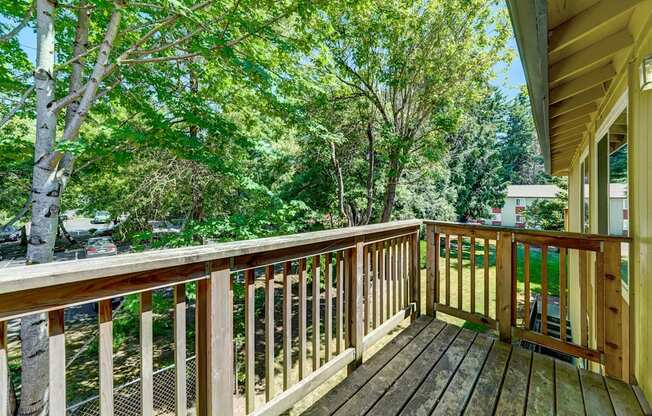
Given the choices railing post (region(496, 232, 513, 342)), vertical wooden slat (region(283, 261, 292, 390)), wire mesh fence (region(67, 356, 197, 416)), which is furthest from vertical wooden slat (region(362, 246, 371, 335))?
wire mesh fence (region(67, 356, 197, 416))

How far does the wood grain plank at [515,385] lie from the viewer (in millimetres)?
1929

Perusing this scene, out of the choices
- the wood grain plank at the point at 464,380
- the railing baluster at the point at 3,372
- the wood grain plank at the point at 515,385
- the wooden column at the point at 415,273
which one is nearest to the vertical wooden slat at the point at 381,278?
the wooden column at the point at 415,273

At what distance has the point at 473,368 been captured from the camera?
2379mm

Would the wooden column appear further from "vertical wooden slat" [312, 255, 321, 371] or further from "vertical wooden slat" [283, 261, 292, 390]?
"vertical wooden slat" [283, 261, 292, 390]

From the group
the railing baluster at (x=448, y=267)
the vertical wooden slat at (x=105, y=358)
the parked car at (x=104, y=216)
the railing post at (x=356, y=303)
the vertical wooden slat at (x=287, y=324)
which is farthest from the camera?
the parked car at (x=104, y=216)

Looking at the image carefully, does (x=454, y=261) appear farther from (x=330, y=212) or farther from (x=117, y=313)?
Answer: (x=117, y=313)

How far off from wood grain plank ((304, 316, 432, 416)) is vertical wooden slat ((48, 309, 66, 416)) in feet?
4.31

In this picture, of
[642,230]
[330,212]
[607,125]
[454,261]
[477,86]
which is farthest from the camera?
[454,261]

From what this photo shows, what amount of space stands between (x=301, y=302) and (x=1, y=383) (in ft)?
4.86

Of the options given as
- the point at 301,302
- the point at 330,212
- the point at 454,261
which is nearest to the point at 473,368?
the point at 301,302

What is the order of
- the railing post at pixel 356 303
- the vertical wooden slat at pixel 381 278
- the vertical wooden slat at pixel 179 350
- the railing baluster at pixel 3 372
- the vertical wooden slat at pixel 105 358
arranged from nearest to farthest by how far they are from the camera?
the railing baluster at pixel 3 372 < the vertical wooden slat at pixel 105 358 < the vertical wooden slat at pixel 179 350 < the railing post at pixel 356 303 < the vertical wooden slat at pixel 381 278

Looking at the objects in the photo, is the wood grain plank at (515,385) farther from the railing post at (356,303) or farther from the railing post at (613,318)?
the railing post at (356,303)

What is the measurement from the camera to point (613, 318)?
89.7 inches

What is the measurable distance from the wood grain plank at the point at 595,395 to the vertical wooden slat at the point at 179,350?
239 cm
